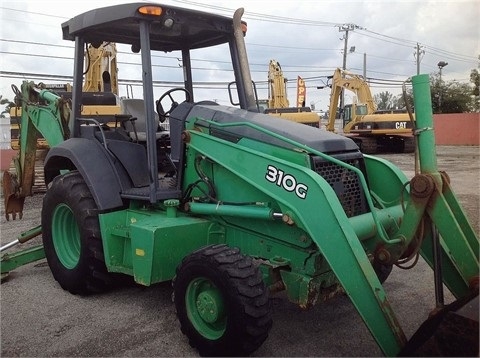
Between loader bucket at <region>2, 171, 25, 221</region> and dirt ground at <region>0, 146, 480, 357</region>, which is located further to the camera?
loader bucket at <region>2, 171, 25, 221</region>

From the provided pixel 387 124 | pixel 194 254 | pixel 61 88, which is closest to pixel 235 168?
pixel 194 254

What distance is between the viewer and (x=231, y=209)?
355 centimetres

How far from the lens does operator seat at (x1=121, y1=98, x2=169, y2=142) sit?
456 centimetres

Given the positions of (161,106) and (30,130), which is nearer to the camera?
(161,106)

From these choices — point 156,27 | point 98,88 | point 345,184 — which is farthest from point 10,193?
point 98,88

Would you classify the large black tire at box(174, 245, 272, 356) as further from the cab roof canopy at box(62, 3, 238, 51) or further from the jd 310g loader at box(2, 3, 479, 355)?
the cab roof canopy at box(62, 3, 238, 51)

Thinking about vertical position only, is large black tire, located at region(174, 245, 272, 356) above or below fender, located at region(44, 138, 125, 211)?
below

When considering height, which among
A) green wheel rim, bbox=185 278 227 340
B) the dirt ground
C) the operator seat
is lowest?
the dirt ground

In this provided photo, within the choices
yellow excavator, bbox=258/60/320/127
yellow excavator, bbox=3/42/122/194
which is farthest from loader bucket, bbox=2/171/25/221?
yellow excavator, bbox=258/60/320/127

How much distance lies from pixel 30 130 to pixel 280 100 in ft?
48.8

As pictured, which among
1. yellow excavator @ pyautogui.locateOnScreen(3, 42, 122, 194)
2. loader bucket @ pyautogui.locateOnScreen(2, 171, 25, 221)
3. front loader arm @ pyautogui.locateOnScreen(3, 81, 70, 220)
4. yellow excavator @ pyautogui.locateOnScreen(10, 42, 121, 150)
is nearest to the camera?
front loader arm @ pyautogui.locateOnScreen(3, 81, 70, 220)

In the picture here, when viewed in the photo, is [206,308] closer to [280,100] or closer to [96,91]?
[96,91]

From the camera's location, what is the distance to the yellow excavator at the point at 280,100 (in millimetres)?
19250

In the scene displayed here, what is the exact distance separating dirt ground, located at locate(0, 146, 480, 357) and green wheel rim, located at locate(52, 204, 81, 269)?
33 centimetres
